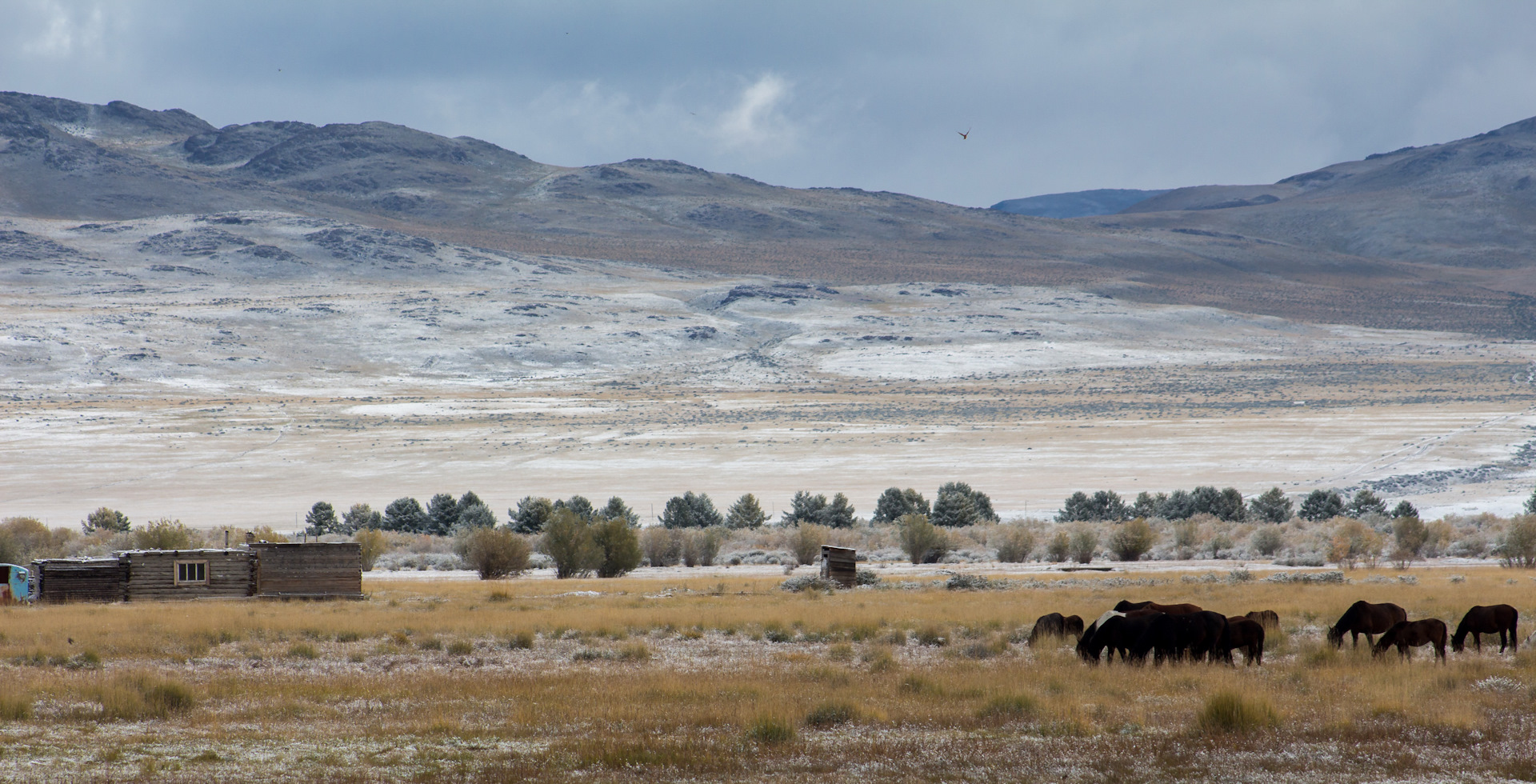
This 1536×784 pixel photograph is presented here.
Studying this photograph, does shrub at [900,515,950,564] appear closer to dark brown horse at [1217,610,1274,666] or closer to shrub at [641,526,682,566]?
shrub at [641,526,682,566]

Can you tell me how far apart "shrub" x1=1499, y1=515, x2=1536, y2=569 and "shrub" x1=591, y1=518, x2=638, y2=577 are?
72.1 feet

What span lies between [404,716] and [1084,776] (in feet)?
20.8

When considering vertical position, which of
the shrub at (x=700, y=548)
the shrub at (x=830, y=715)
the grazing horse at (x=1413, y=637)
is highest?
the shrub at (x=700, y=548)

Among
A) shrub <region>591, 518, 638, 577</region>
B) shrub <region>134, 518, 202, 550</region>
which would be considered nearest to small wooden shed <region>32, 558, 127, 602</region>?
shrub <region>134, 518, 202, 550</region>

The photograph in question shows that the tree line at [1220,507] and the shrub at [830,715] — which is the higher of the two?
the tree line at [1220,507]

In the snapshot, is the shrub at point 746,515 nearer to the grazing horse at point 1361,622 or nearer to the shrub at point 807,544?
the shrub at point 807,544

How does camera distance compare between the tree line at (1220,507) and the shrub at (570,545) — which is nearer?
the shrub at (570,545)

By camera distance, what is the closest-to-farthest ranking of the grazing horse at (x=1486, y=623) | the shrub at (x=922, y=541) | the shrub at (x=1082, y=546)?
the grazing horse at (x=1486, y=623)
the shrub at (x=1082, y=546)
the shrub at (x=922, y=541)

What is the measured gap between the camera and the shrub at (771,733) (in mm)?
9605

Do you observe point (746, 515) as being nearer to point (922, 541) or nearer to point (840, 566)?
point (922, 541)

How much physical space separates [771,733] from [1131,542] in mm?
24069

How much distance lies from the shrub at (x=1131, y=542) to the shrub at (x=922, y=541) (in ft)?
15.7

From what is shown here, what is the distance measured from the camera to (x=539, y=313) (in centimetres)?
13062

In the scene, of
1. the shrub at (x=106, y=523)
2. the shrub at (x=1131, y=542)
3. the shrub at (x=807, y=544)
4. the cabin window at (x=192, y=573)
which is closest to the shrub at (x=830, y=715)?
the cabin window at (x=192, y=573)
